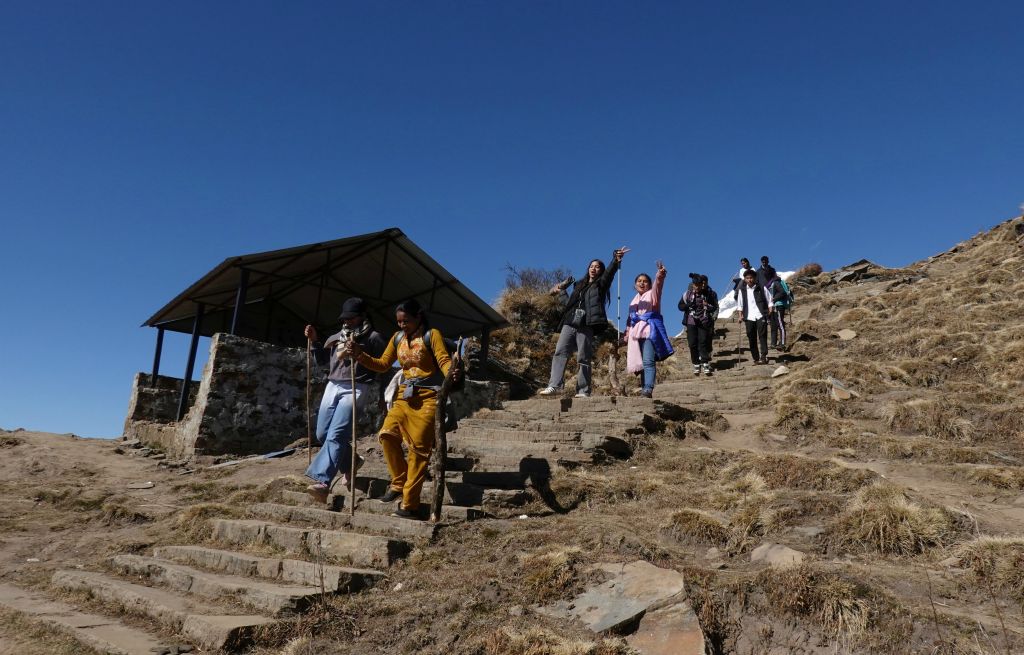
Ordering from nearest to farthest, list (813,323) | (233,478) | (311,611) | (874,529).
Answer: (311,611), (874,529), (233,478), (813,323)

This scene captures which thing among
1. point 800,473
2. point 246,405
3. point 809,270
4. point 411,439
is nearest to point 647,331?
point 800,473

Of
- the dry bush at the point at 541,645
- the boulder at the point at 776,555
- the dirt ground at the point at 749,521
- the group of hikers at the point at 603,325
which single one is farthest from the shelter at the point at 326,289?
the boulder at the point at 776,555

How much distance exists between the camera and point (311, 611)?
169 inches

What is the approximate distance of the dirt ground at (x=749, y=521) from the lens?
386 cm

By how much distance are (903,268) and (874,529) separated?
23.7 m

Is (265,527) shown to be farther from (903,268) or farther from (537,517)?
(903,268)

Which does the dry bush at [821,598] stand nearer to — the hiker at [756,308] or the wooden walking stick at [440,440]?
the wooden walking stick at [440,440]

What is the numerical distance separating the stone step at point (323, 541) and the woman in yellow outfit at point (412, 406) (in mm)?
669

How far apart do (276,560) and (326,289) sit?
12.1 m

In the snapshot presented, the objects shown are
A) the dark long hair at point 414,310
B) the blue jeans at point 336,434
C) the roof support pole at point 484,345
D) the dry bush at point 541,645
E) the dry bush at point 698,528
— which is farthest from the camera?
the roof support pole at point 484,345

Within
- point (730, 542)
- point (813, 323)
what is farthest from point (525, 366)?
point (730, 542)

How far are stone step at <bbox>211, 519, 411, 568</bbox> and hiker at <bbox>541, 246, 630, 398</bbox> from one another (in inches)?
194

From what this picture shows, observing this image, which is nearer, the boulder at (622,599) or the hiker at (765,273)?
the boulder at (622,599)

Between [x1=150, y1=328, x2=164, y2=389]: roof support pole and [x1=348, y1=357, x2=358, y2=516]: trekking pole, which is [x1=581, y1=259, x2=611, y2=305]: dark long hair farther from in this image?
[x1=150, y1=328, x2=164, y2=389]: roof support pole
